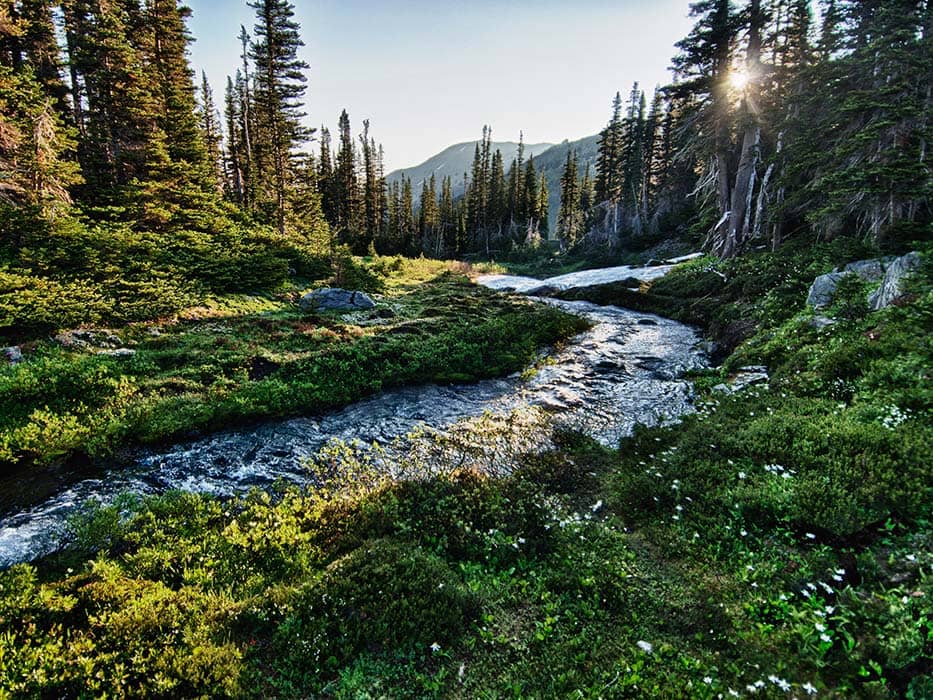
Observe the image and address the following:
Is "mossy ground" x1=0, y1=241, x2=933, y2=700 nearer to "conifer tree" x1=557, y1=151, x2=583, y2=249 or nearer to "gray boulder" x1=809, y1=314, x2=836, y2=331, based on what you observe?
"gray boulder" x1=809, y1=314, x2=836, y2=331

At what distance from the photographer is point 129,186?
22.9 meters

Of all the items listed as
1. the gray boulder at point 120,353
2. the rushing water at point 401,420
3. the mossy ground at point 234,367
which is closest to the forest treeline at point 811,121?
the rushing water at point 401,420

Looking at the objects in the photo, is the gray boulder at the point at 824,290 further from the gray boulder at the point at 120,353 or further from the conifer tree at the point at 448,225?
the conifer tree at the point at 448,225

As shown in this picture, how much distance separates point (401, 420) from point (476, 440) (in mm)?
2345

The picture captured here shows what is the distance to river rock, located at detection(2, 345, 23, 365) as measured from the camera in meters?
11.5

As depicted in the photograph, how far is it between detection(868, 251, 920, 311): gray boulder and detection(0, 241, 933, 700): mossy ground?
312 centimetres

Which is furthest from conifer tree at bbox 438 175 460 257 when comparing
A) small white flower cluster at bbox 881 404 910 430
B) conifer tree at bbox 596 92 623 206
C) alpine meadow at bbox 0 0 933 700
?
small white flower cluster at bbox 881 404 910 430

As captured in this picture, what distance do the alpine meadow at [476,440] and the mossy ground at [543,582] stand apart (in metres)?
0.04

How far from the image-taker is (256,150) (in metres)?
41.5

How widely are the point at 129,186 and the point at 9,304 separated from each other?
13.1 meters

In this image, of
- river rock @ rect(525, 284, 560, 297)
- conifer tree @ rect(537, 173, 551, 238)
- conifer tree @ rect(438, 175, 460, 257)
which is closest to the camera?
river rock @ rect(525, 284, 560, 297)

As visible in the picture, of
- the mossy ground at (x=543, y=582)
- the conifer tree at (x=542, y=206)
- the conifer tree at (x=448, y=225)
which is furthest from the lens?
the conifer tree at (x=542, y=206)

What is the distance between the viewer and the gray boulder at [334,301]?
22.4 metres

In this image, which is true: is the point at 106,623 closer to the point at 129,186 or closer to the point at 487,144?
the point at 129,186
